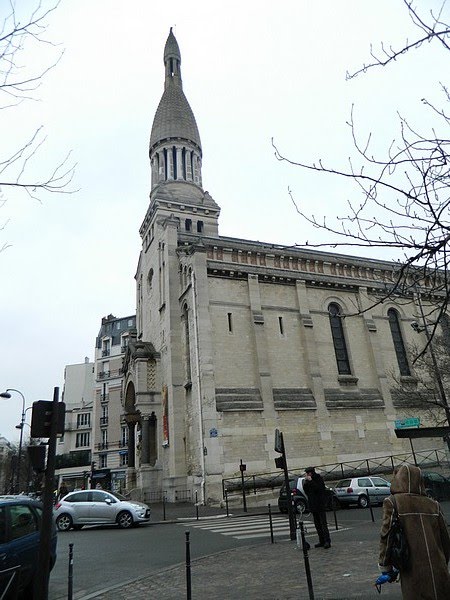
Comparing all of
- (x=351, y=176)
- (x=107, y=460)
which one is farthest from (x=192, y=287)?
(x=107, y=460)

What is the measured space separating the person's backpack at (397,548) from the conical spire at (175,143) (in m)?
35.7

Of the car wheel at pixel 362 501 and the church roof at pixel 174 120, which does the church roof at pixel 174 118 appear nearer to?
the church roof at pixel 174 120

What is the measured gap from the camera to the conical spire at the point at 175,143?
1506 inches

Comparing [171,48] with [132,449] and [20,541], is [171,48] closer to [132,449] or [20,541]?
[132,449]

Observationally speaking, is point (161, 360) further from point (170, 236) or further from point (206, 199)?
point (206, 199)

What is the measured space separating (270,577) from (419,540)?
14.9 feet

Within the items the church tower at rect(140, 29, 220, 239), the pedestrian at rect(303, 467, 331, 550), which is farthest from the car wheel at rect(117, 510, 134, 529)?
the church tower at rect(140, 29, 220, 239)

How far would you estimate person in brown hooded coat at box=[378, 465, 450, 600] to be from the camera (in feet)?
12.5

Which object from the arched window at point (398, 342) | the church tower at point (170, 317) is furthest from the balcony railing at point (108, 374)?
the arched window at point (398, 342)

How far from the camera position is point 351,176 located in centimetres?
488

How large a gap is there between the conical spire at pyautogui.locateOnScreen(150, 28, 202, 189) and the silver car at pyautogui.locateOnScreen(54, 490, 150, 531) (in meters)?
26.5

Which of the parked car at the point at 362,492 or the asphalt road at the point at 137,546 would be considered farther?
the parked car at the point at 362,492

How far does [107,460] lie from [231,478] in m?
37.7

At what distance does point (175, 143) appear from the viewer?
127 ft
